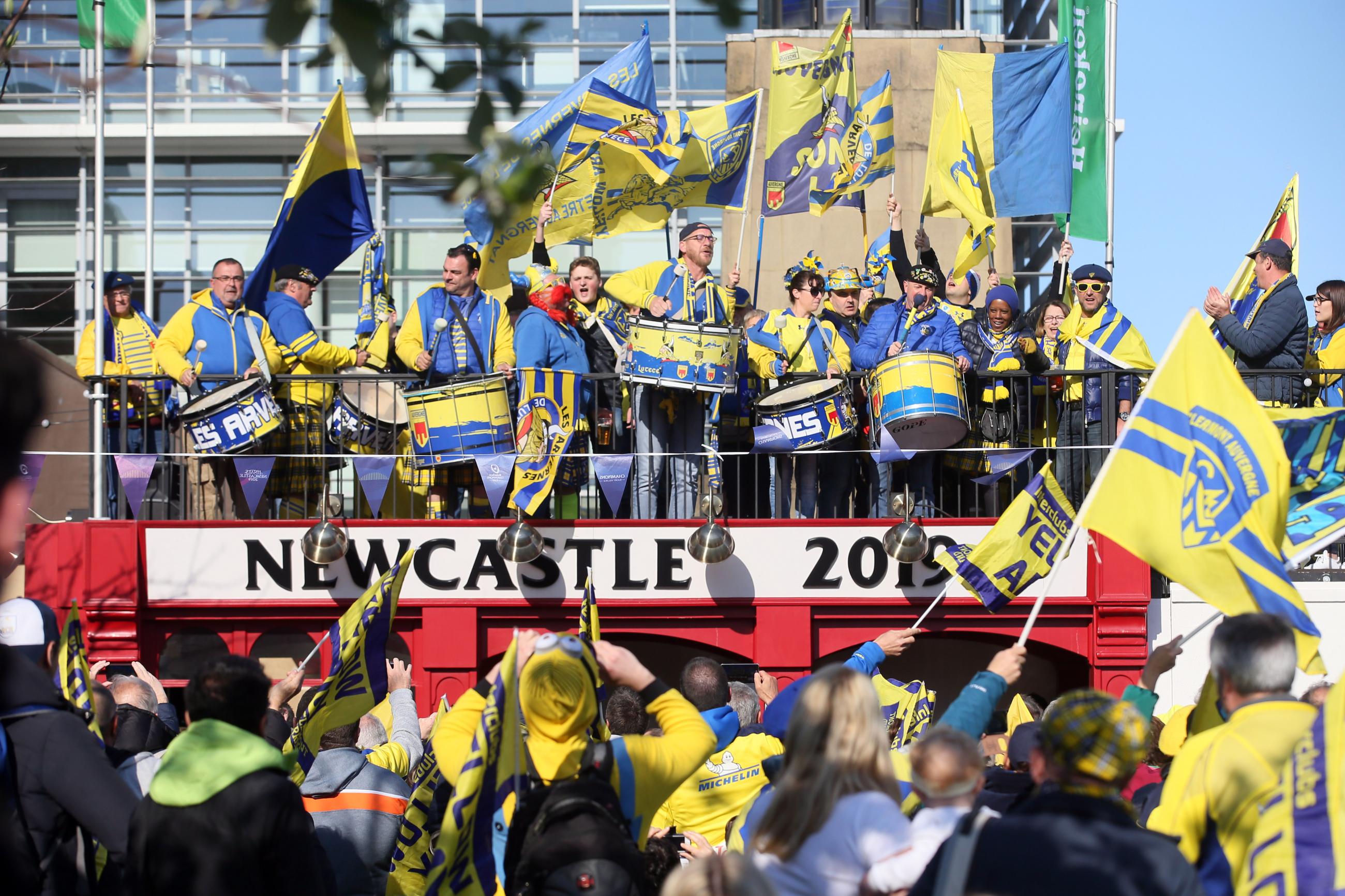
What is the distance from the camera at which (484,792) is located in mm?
5238

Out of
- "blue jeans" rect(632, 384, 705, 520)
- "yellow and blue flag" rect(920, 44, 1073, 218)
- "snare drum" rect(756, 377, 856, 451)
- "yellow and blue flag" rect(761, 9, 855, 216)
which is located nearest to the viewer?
"snare drum" rect(756, 377, 856, 451)

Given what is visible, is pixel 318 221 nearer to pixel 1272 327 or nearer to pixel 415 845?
pixel 1272 327

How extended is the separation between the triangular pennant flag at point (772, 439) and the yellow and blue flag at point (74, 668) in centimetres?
655

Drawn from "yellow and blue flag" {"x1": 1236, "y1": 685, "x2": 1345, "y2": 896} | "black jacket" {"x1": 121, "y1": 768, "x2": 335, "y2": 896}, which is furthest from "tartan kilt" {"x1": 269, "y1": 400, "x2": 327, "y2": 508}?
"yellow and blue flag" {"x1": 1236, "y1": 685, "x2": 1345, "y2": 896}

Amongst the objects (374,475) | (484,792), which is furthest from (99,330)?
(484,792)

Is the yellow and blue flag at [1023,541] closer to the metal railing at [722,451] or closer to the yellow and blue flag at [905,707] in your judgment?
the yellow and blue flag at [905,707]

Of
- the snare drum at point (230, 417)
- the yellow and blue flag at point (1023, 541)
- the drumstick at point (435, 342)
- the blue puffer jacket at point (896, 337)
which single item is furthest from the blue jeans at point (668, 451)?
the yellow and blue flag at point (1023, 541)

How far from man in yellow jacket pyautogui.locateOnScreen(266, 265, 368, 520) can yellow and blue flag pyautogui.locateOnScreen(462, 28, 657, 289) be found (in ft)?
4.56

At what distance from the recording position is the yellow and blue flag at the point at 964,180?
14.3 m

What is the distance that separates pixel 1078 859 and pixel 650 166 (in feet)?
33.9

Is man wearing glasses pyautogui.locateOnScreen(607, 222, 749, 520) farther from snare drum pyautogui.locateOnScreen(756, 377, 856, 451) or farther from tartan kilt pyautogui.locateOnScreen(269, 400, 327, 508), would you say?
tartan kilt pyautogui.locateOnScreen(269, 400, 327, 508)

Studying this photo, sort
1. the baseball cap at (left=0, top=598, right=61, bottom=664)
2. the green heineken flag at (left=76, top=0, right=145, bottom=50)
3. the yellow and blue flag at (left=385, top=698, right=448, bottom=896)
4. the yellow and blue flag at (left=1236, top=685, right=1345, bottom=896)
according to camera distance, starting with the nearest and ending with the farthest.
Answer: the yellow and blue flag at (left=1236, top=685, right=1345, bottom=896)
the baseball cap at (left=0, top=598, right=61, bottom=664)
the yellow and blue flag at (left=385, top=698, right=448, bottom=896)
the green heineken flag at (left=76, top=0, right=145, bottom=50)

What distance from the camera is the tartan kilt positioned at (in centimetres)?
1280

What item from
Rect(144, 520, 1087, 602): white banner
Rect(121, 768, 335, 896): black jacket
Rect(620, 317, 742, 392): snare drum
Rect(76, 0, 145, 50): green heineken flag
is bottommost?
Rect(121, 768, 335, 896): black jacket
